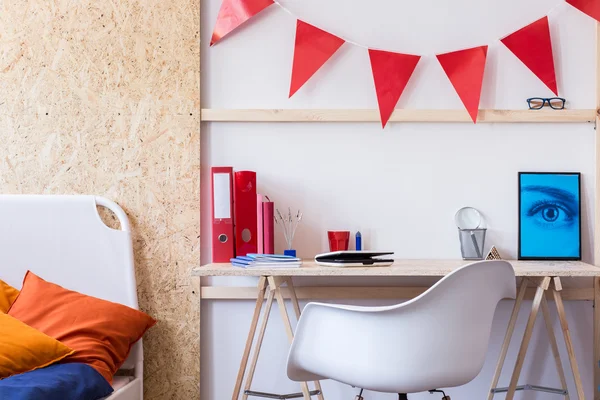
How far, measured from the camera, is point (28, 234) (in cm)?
243

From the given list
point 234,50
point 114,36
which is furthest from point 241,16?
point 114,36

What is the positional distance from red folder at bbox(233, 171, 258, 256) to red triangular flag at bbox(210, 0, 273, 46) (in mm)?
604

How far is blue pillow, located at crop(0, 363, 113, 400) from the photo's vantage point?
164cm

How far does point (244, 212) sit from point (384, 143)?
2.10ft

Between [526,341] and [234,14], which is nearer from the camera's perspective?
[526,341]

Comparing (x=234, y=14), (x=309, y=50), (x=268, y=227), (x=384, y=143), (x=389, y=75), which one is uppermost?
(x=234, y=14)

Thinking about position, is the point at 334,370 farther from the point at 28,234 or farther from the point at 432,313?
the point at 28,234

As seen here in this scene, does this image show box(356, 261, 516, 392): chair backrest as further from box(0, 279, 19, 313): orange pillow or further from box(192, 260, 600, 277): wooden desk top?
box(0, 279, 19, 313): orange pillow

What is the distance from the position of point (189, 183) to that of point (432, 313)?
4.08 ft

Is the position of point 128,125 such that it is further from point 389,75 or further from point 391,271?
point 391,271

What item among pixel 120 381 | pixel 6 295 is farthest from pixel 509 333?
pixel 6 295

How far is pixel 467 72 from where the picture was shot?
8.02 feet

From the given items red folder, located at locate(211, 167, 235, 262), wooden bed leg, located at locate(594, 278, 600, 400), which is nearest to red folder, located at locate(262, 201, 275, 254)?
red folder, located at locate(211, 167, 235, 262)

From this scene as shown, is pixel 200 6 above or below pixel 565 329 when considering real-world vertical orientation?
above
